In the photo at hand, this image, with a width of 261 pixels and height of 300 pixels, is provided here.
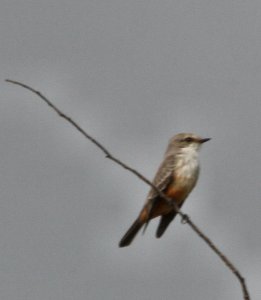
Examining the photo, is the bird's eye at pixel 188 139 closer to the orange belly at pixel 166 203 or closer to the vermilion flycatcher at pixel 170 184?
the vermilion flycatcher at pixel 170 184

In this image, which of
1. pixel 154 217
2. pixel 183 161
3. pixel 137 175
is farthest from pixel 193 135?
pixel 137 175

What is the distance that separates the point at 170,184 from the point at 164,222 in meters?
0.57

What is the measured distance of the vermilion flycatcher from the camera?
1027 centimetres

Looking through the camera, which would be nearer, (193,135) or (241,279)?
(241,279)

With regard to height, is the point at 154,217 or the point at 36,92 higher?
the point at 36,92

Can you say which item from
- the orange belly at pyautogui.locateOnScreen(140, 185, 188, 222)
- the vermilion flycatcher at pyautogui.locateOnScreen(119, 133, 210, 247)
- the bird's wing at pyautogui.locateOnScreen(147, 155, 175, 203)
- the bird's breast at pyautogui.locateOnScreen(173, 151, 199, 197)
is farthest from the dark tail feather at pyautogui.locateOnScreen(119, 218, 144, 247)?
the bird's breast at pyautogui.locateOnScreen(173, 151, 199, 197)

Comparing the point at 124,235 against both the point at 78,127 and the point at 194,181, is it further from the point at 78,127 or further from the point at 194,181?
the point at 78,127

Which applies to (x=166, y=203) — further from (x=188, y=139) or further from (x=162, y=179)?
(x=188, y=139)

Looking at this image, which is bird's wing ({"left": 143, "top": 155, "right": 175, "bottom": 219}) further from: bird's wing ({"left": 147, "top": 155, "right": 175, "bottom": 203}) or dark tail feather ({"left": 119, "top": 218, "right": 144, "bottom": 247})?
dark tail feather ({"left": 119, "top": 218, "right": 144, "bottom": 247})

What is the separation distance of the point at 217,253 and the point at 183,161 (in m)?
7.12

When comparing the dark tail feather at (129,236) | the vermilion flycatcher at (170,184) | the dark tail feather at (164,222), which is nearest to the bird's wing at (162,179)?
the vermilion flycatcher at (170,184)

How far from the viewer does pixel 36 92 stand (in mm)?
4445

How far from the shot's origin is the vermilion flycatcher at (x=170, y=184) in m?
10.3

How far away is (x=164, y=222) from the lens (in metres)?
10.4
